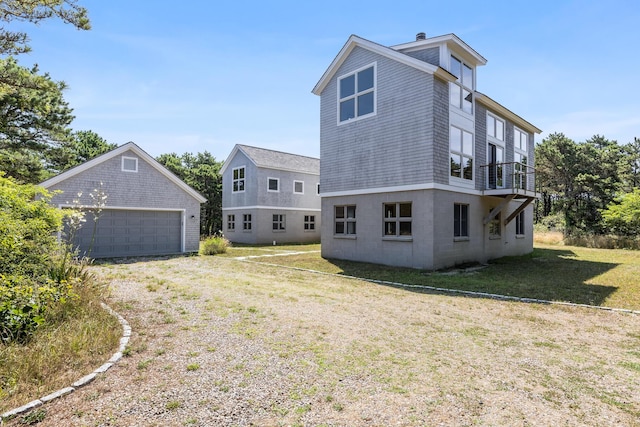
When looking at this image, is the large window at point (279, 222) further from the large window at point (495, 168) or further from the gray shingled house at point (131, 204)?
the large window at point (495, 168)

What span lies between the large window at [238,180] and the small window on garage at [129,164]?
35.7 ft

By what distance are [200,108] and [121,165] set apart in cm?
521

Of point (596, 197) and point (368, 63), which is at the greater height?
point (368, 63)

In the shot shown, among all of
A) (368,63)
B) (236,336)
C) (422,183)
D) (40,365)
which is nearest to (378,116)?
(368,63)

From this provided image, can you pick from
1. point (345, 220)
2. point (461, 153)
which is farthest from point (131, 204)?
point (461, 153)

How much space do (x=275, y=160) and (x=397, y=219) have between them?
1618 cm

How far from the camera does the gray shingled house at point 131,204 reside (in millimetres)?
15484

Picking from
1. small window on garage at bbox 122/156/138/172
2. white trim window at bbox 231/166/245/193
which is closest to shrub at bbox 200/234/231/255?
small window on garage at bbox 122/156/138/172

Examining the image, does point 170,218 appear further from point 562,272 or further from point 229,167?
point 562,272

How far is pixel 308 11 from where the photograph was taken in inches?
483

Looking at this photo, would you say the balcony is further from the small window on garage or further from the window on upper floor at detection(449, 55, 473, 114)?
the small window on garage

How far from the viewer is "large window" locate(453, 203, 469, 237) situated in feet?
47.7

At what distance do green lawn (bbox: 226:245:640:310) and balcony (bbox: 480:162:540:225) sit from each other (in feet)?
8.12

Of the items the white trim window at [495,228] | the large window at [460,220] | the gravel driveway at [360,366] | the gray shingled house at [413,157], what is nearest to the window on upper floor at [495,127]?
the gray shingled house at [413,157]
